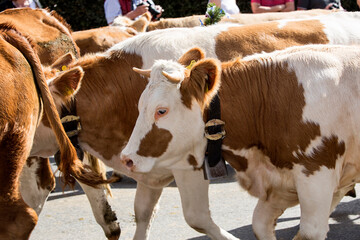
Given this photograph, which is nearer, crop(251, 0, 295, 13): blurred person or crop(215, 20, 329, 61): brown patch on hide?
crop(215, 20, 329, 61): brown patch on hide

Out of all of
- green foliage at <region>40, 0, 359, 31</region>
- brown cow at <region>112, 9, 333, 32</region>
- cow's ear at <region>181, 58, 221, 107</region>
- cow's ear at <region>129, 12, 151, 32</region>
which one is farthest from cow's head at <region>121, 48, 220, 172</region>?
green foliage at <region>40, 0, 359, 31</region>

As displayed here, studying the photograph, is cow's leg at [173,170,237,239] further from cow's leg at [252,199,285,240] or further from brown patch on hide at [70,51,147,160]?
brown patch on hide at [70,51,147,160]

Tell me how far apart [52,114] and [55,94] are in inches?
40.1

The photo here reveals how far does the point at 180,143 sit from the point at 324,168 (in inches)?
34.9

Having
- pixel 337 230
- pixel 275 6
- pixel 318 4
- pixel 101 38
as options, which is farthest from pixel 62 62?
pixel 318 4

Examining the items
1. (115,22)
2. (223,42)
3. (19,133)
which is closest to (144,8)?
(115,22)

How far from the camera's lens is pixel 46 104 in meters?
3.49

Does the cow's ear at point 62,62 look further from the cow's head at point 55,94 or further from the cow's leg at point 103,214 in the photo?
the cow's leg at point 103,214

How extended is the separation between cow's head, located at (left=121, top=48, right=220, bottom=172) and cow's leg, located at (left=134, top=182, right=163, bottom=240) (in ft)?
2.88

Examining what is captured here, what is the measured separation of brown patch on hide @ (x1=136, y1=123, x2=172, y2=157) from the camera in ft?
12.6

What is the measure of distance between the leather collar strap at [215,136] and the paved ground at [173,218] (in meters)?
1.40

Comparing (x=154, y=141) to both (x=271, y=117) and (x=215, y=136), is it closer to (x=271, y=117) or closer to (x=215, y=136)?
(x=215, y=136)

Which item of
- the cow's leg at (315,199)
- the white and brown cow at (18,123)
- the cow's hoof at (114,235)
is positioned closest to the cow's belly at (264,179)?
the cow's leg at (315,199)

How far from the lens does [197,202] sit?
437cm
